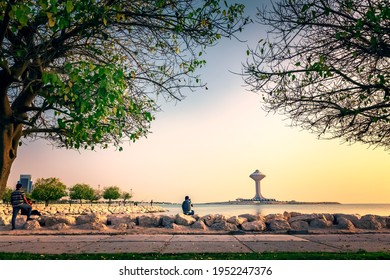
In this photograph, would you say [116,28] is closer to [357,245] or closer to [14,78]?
[14,78]

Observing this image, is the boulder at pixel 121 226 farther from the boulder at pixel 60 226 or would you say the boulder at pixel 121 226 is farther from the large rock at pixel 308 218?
the large rock at pixel 308 218

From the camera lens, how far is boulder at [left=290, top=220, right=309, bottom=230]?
14891 millimetres

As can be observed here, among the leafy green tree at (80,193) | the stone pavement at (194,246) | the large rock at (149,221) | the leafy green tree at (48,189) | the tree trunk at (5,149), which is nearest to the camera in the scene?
the stone pavement at (194,246)

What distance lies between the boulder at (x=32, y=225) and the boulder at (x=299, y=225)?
10.4 metres

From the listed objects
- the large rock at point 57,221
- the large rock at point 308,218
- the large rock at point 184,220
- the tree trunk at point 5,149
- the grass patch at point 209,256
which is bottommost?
the grass patch at point 209,256

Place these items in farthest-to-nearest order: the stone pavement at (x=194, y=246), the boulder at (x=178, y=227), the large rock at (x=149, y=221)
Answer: the large rock at (x=149, y=221) → the boulder at (x=178, y=227) → the stone pavement at (x=194, y=246)

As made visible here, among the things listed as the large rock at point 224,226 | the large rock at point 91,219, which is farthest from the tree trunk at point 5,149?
the large rock at point 224,226

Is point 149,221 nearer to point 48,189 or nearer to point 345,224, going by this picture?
point 345,224

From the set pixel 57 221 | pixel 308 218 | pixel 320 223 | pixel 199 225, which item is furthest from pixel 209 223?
pixel 57 221

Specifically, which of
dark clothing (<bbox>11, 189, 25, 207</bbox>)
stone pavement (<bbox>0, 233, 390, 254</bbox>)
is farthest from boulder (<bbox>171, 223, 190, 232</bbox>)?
dark clothing (<bbox>11, 189, 25, 207</bbox>)

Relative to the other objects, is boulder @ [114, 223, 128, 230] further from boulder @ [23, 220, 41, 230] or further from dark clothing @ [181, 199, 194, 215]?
dark clothing @ [181, 199, 194, 215]

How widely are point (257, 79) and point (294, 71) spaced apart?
109 cm

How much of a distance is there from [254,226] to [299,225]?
1.90 m

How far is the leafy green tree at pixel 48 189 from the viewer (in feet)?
235
